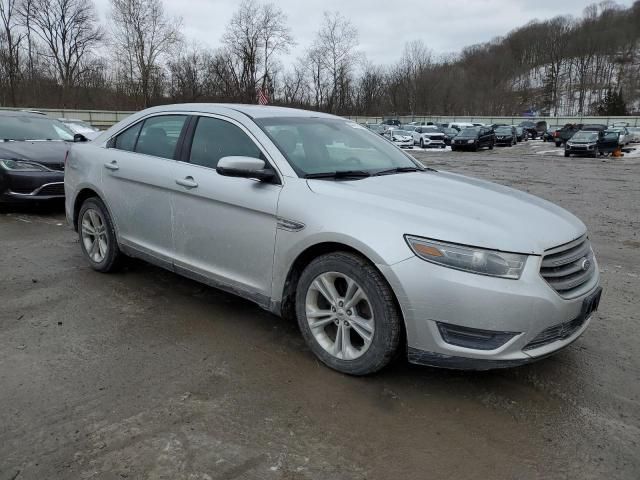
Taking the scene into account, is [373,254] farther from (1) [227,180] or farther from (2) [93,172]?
(2) [93,172]

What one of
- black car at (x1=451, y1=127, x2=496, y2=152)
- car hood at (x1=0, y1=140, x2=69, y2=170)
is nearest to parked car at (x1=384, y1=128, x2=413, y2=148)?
black car at (x1=451, y1=127, x2=496, y2=152)

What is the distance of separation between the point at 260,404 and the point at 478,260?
1.41m

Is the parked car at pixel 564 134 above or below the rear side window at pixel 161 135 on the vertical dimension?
above

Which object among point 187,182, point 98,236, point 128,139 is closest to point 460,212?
point 187,182

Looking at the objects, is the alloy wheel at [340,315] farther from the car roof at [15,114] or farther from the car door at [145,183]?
A: the car roof at [15,114]

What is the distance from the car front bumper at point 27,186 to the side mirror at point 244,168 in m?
5.42

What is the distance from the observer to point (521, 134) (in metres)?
48.1

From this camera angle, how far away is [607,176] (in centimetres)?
1725

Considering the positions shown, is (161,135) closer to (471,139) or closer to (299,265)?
(299,265)

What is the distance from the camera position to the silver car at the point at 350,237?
2.63 meters

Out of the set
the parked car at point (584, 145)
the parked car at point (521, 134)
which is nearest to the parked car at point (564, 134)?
the parked car at point (521, 134)

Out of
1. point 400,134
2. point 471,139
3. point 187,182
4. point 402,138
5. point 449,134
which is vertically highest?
point 449,134

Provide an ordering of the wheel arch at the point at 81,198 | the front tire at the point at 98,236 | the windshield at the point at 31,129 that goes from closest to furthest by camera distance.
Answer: the front tire at the point at 98,236 → the wheel arch at the point at 81,198 → the windshield at the point at 31,129

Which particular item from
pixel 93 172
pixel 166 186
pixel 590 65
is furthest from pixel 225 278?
pixel 590 65
